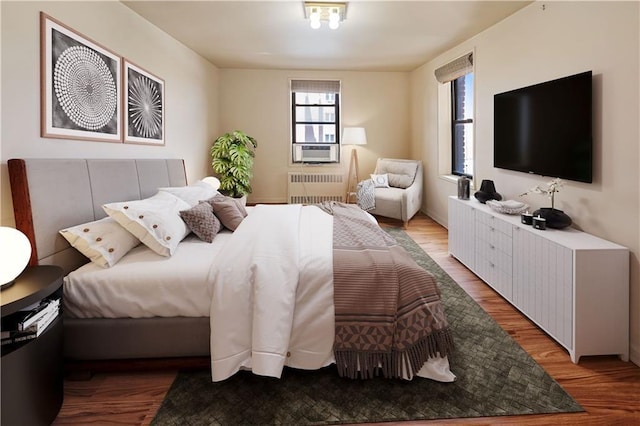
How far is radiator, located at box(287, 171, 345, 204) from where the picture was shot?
273 inches

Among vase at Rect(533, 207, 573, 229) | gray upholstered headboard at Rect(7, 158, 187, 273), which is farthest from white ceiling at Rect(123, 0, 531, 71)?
vase at Rect(533, 207, 573, 229)

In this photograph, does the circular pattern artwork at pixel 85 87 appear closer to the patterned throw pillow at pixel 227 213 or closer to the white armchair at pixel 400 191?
the patterned throw pillow at pixel 227 213

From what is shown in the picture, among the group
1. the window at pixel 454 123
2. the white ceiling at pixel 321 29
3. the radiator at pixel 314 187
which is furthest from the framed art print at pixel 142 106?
the window at pixel 454 123

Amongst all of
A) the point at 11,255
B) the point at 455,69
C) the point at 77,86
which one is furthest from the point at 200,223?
the point at 455,69

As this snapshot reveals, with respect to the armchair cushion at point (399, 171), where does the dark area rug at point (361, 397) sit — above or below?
below

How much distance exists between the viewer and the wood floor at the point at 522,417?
1732 mm

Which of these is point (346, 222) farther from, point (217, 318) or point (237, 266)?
point (217, 318)

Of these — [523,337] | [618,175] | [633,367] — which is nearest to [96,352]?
[523,337]

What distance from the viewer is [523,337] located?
247 centimetres

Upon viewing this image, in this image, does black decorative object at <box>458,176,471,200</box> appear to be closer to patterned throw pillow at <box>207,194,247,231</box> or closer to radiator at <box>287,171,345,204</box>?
patterned throw pillow at <box>207,194,247,231</box>

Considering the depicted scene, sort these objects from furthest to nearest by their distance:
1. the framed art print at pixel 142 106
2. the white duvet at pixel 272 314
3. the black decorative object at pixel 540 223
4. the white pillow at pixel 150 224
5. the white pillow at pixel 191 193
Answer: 1. the framed art print at pixel 142 106
2. the white pillow at pixel 191 193
3. the black decorative object at pixel 540 223
4. the white pillow at pixel 150 224
5. the white duvet at pixel 272 314

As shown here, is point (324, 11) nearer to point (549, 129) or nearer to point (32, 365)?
point (549, 129)

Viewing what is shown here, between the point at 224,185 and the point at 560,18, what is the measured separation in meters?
4.55

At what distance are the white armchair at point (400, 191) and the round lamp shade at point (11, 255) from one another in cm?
461
